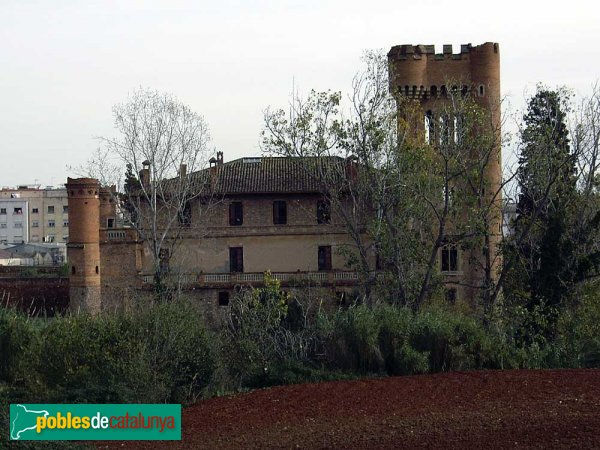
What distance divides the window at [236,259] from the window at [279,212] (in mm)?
2052

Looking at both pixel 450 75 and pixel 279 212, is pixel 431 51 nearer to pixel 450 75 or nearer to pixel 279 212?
pixel 450 75

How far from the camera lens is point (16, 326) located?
23.0 metres

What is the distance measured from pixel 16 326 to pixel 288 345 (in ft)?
21.9

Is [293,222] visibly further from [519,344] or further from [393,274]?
[519,344]

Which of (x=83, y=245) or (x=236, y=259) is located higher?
(x=83, y=245)

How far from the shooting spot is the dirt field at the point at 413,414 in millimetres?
13797

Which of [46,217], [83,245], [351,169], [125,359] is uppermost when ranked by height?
[46,217]

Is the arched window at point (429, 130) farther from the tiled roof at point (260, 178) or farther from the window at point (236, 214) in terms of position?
the window at point (236, 214)

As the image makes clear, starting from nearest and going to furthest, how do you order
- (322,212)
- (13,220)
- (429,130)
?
(429,130)
(322,212)
(13,220)

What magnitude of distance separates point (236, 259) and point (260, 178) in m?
3.85

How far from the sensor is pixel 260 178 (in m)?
44.4

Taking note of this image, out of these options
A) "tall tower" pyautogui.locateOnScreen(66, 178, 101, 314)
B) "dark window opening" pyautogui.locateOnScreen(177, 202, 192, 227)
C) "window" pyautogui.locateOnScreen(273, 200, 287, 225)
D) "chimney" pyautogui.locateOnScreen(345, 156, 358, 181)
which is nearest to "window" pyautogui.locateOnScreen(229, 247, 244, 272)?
"window" pyautogui.locateOnScreen(273, 200, 287, 225)

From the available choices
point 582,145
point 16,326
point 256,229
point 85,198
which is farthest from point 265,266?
point 16,326

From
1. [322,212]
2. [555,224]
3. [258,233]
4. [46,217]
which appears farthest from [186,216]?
[46,217]
